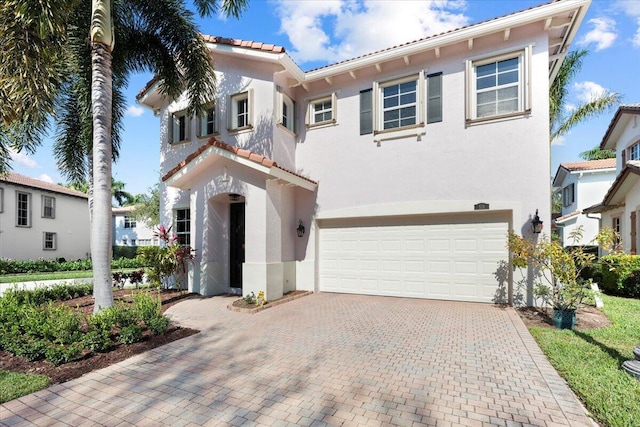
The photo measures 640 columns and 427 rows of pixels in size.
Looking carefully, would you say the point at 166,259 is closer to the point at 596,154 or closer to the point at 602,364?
the point at 602,364

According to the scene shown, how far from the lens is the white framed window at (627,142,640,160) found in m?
15.9

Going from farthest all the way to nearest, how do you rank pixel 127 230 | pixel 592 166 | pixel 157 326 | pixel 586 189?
pixel 127 230 → pixel 586 189 → pixel 592 166 → pixel 157 326

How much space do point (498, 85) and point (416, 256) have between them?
219 inches

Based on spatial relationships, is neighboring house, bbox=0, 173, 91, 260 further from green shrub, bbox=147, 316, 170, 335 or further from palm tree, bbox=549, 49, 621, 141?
palm tree, bbox=549, 49, 621, 141

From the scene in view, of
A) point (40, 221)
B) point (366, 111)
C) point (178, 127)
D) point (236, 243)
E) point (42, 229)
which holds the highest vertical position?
point (178, 127)

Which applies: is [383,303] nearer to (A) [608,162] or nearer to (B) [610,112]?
(B) [610,112]

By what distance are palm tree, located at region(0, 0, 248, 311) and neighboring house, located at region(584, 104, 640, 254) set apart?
53.7 feet

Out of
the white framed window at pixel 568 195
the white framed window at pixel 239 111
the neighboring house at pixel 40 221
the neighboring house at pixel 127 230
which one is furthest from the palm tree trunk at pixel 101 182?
the neighboring house at pixel 127 230

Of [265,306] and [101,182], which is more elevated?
[101,182]

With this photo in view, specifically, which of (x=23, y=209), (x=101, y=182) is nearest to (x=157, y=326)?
(x=101, y=182)

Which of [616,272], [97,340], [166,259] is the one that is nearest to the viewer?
[97,340]

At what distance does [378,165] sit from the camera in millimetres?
10445

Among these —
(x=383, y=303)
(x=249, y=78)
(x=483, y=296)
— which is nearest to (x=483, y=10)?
(x=249, y=78)

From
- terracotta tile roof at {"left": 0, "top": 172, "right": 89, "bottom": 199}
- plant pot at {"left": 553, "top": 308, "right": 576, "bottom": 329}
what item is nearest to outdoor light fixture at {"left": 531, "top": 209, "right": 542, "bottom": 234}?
plant pot at {"left": 553, "top": 308, "right": 576, "bottom": 329}
